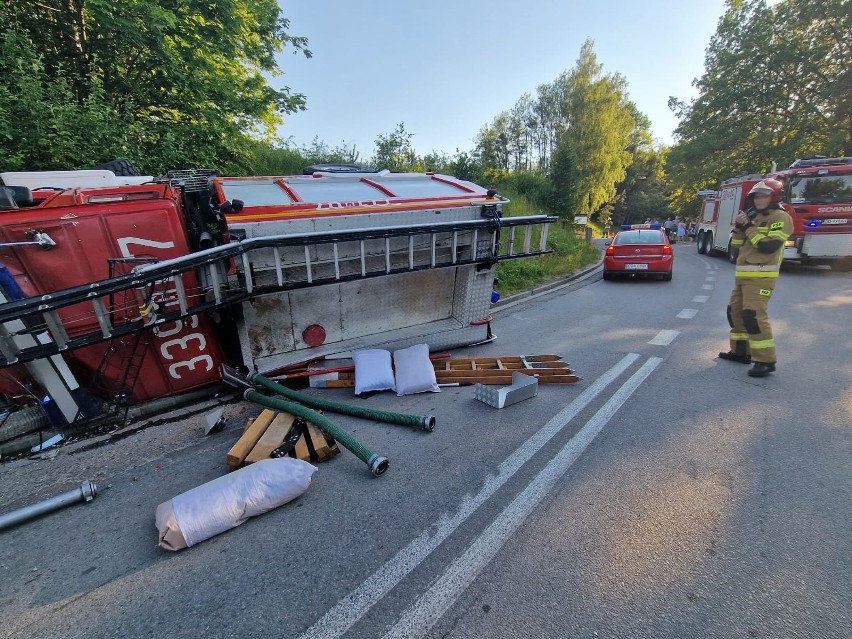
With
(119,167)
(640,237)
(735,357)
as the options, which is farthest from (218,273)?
(640,237)

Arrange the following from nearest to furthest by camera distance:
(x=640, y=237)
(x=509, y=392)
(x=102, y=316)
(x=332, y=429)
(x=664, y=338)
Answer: (x=102, y=316)
(x=332, y=429)
(x=509, y=392)
(x=664, y=338)
(x=640, y=237)

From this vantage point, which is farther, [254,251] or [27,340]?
[254,251]

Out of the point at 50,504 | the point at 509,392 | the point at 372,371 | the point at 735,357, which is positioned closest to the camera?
the point at 50,504

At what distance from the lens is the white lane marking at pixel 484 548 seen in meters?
1.74

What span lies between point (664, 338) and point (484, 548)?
488 centimetres

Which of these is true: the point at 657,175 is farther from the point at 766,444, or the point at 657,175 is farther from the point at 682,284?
the point at 766,444

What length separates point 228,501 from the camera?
2258 mm

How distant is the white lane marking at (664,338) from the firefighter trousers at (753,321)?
806 mm

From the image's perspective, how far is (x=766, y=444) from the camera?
305 cm

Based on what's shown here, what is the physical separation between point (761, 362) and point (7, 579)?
6.22 meters

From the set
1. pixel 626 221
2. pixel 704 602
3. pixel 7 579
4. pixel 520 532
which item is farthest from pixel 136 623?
pixel 626 221

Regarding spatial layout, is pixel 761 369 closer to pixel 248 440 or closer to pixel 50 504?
pixel 248 440

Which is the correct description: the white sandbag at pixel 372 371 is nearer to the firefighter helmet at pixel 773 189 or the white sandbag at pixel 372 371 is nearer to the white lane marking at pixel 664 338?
the white lane marking at pixel 664 338

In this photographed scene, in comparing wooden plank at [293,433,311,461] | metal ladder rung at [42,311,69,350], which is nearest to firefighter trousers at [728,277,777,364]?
wooden plank at [293,433,311,461]
